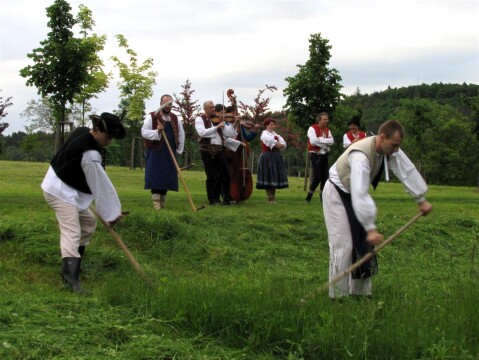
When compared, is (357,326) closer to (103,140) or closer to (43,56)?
(103,140)

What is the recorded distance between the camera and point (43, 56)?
1245 cm

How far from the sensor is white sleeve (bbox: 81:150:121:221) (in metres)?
6.31

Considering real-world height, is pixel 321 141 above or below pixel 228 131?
below

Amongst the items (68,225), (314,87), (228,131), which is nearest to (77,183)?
(68,225)

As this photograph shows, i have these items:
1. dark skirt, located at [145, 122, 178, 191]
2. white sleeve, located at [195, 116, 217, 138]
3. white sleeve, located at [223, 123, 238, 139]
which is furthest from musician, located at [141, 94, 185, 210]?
white sleeve, located at [223, 123, 238, 139]

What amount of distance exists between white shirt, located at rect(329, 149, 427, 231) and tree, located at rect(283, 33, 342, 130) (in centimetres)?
1190

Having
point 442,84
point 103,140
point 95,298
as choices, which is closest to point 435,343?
point 95,298

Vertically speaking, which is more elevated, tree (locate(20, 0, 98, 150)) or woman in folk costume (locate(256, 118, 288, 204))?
tree (locate(20, 0, 98, 150))

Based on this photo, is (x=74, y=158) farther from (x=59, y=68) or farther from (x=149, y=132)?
(x=59, y=68)

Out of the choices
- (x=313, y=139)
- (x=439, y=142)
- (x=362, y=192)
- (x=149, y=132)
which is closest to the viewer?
(x=362, y=192)

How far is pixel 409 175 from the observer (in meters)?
→ 5.68

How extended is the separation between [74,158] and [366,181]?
2.85m

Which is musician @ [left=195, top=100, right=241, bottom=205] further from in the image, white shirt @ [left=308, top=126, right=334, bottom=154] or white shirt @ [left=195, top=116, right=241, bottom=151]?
white shirt @ [left=308, top=126, right=334, bottom=154]

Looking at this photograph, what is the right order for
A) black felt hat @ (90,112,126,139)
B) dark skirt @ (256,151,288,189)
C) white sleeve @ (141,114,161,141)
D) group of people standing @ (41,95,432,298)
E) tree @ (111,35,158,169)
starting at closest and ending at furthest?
group of people standing @ (41,95,432,298)
black felt hat @ (90,112,126,139)
white sleeve @ (141,114,161,141)
dark skirt @ (256,151,288,189)
tree @ (111,35,158,169)
